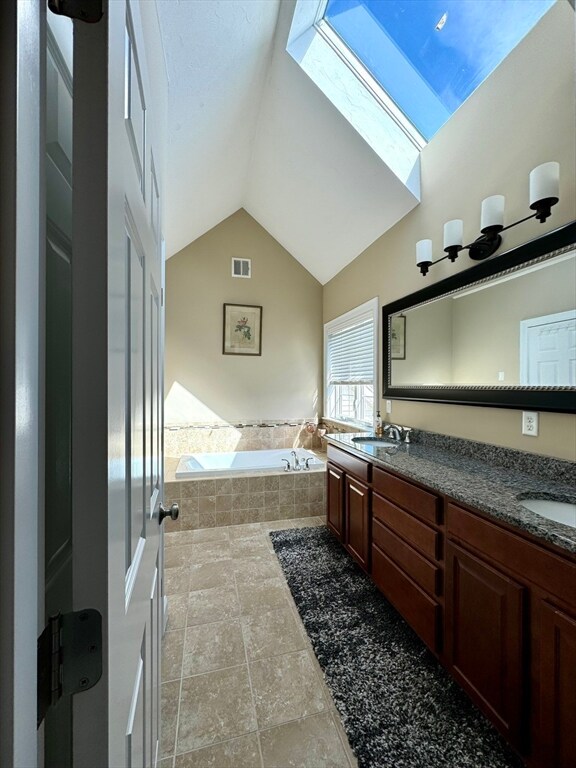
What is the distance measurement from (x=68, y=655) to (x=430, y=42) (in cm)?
307

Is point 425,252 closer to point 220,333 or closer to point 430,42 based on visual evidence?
point 430,42

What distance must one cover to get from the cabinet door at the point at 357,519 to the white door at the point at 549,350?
3.66ft

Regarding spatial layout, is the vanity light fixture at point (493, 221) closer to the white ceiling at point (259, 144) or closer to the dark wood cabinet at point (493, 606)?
the white ceiling at point (259, 144)

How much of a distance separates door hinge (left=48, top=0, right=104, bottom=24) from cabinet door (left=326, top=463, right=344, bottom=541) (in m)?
2.42

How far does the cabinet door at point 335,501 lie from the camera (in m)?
2.44

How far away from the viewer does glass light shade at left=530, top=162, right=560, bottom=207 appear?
→ 4.46 ft

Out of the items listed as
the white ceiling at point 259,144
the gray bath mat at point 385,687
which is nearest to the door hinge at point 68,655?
the gray bath mat at point 385,687

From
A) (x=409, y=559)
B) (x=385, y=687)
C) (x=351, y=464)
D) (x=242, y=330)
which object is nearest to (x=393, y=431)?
(x=351, y=464)

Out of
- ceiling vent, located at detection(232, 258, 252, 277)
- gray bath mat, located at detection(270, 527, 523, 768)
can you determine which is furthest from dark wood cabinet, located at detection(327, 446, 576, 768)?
ceiling vent, located at detection(232, 258, 252, 277)

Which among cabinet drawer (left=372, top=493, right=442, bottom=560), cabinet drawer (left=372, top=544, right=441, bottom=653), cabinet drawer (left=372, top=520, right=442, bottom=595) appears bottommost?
A: cabinet drawer (left=372, top=544, right=441, bottom=653)

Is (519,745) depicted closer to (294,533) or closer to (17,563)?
(17,563)

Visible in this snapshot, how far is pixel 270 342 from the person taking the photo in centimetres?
409

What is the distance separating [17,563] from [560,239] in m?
2.04

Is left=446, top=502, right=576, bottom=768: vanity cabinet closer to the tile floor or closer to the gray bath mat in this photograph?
the gray bath mat
